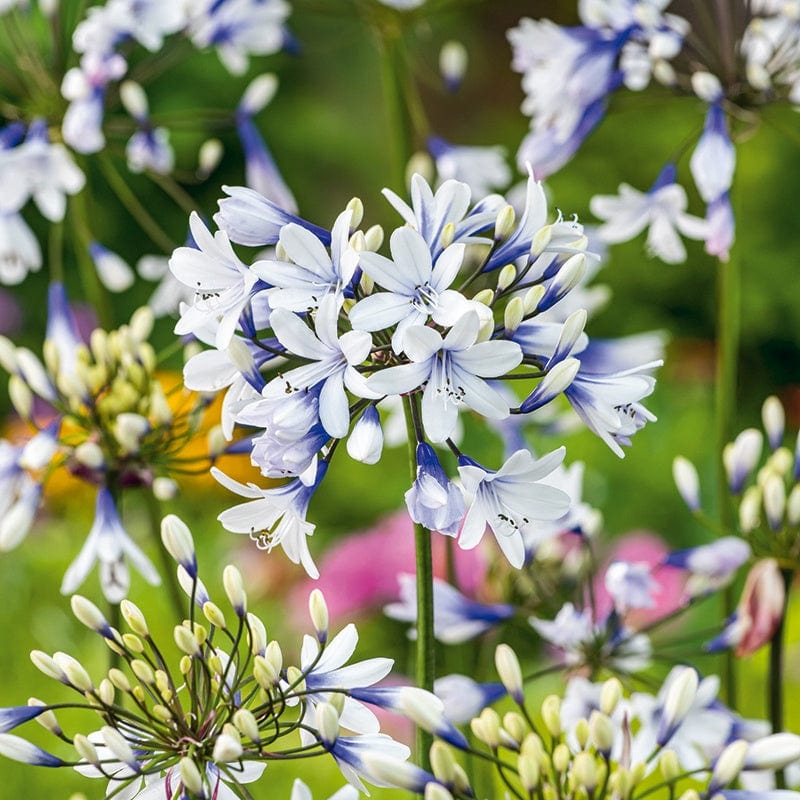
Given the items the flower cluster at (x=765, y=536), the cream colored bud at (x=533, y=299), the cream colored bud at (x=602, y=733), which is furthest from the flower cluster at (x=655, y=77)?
the cream colored bud at (x=602, y=733)

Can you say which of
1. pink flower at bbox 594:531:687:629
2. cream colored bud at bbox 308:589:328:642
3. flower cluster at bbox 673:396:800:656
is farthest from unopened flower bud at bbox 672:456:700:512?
pink flower at bbox 594:531:687:629

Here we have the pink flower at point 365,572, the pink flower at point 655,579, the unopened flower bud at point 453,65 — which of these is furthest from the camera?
the pink flower at point 365,572

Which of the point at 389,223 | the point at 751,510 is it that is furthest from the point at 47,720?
the point at 389,223

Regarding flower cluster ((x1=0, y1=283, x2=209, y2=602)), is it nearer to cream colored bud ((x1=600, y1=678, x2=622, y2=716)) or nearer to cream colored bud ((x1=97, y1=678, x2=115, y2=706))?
cream colored bud ((x1=97, y1=678, x2=115, y2=706))

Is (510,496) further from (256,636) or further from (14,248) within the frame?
(14,248)

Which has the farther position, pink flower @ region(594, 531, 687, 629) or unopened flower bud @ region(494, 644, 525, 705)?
pink flower @ region(594, 531, 687, 629)

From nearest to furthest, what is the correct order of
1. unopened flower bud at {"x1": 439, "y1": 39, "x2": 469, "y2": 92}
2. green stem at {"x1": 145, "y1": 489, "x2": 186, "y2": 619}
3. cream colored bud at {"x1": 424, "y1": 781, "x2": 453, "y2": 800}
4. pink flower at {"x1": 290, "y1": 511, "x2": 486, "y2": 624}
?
1. cream colored bud at {"x1": 424, "y1": 781, "x2": 453, "y2": 800}
2. green stem at {"x1": 145, "y1": 489, "x2": 186, "y2": 619}
3. unopened flower bud at {"x1": 439, "y1": 39, "x2": 469, "y2": 92}
4. pink flower at {"x1": 290, "y1": 511, "x2": 486, "y2": 624}

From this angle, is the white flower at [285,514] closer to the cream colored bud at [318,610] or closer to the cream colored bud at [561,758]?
the cream colored bud at [318,610]
